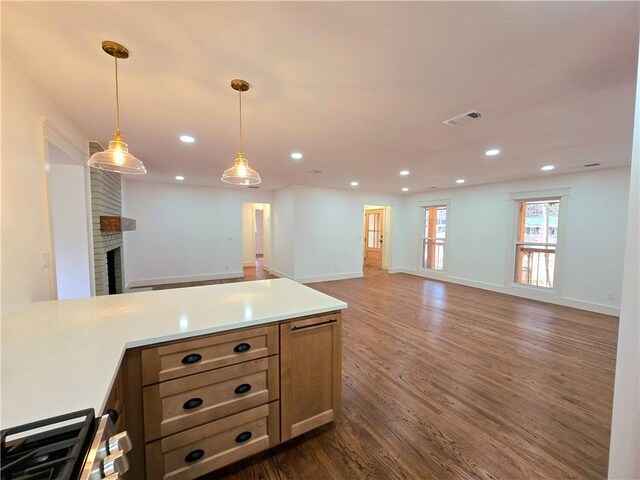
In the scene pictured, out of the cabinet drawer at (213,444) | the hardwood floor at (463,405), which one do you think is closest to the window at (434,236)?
the hardwood floor at (463,405)

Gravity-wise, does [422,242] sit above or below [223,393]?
above

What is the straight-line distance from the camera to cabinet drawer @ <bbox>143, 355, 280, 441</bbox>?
1.28 meters

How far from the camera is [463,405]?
2.11 metres

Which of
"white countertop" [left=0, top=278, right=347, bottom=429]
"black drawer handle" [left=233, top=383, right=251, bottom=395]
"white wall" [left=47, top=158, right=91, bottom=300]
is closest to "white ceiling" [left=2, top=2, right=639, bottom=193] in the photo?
"white wall" [left=47, top=158, right=91, bottom=300]

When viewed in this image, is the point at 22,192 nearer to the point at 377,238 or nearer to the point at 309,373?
the point at 309,373

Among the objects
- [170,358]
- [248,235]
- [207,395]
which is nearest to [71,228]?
[170,358]

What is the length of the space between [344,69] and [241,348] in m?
1.79

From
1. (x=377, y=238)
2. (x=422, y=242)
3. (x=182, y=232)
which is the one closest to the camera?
(x=182, y=232)

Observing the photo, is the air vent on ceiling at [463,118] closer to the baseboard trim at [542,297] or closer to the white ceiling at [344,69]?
the white ceiling at [344,69]

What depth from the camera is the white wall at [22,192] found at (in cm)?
152

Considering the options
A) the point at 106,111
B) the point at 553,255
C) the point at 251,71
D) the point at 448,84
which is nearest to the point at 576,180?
the point at 553,255

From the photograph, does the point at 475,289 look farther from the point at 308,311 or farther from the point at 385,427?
the point at 308,311

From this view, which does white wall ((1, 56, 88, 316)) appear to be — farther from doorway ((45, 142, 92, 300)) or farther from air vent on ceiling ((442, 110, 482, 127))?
air vent on ceiling ((442, 110, 482, 127))

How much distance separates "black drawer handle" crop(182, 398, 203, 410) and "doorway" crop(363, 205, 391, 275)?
22.0 ft
